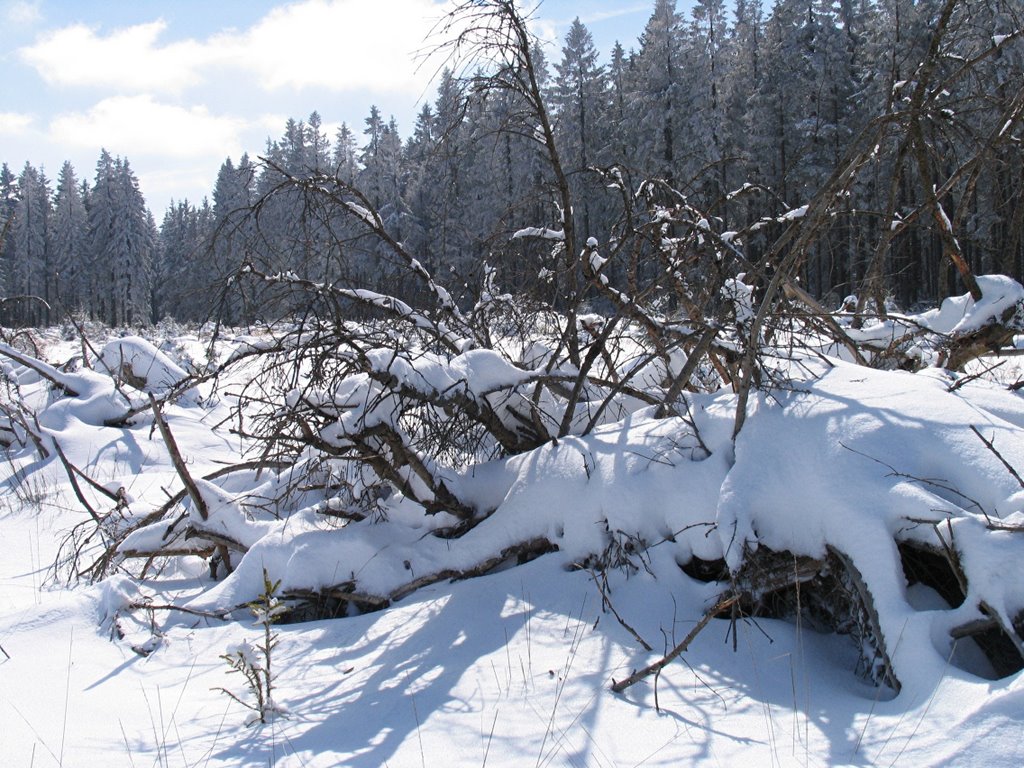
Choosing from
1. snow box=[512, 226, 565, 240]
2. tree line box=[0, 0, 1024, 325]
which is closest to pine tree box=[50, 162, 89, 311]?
tree line box=[0, 0, 1024, 325]

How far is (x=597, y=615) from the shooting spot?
3553mm

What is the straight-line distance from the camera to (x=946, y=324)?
15.7 ft

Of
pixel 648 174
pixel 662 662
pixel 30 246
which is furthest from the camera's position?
pixel 30 246

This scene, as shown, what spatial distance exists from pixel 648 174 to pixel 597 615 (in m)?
3.31

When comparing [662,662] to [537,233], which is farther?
[537,233]

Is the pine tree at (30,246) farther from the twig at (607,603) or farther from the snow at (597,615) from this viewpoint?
the twig at (607,603)

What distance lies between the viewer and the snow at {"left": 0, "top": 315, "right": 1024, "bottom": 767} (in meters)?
2.52

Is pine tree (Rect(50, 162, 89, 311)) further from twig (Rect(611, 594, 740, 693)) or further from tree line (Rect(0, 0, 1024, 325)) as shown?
twig (Rect(611, 594, 740, 693))

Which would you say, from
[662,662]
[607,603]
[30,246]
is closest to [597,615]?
[607,603]

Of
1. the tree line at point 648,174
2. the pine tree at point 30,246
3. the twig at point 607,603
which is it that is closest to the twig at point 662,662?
the twig at point 607,603

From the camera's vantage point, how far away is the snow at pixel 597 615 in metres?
2.52

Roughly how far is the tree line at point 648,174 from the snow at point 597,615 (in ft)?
3.62

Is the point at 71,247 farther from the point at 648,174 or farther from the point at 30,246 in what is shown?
the point at 648,174

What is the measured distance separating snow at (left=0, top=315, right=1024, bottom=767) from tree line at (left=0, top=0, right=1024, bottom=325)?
1.10m
